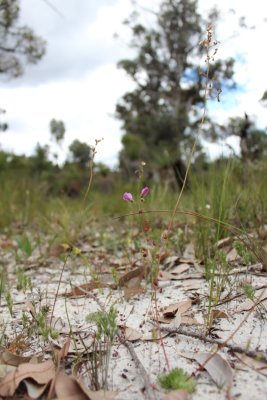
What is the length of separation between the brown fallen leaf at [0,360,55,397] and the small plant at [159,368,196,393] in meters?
0.30

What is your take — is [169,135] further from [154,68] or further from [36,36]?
[36,36]

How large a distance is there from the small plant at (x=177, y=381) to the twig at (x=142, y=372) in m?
0.03

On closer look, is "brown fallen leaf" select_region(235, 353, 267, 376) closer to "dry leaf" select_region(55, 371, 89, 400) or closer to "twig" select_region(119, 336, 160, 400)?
"twig" select_region(119, 336, 160, 400)

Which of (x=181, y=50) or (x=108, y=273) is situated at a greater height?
(x=181, y=50)

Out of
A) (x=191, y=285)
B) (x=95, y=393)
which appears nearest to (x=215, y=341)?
(x=95, y=393)

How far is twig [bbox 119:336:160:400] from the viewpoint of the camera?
964 mm

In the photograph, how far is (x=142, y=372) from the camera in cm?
105

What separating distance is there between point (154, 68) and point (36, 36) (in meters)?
20.5

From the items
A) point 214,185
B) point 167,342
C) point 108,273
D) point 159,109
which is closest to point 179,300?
point 167,342

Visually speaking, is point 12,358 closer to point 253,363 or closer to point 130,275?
point 253,363

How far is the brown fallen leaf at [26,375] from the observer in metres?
1.02

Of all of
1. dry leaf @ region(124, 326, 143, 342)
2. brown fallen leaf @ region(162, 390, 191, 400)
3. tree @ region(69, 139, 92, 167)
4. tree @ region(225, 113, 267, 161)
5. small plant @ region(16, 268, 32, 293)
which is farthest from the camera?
tree @ region(225, 113, 267, 161)

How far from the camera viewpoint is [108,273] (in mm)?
2215

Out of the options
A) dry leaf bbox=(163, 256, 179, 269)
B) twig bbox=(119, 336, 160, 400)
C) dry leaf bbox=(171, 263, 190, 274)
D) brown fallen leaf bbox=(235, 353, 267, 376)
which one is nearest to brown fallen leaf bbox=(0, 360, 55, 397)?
twig bbox=(119, 336, 160, 400)
